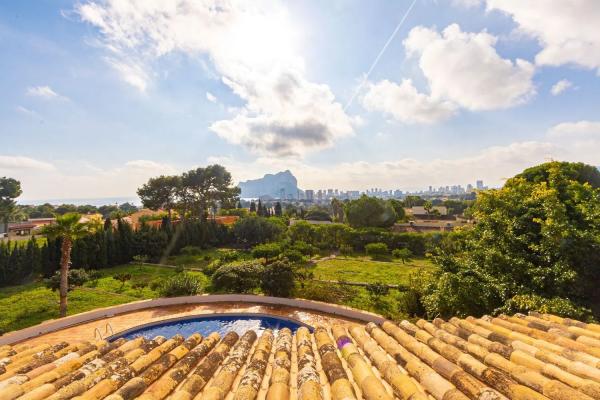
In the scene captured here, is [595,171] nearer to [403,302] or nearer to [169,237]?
[403,302]

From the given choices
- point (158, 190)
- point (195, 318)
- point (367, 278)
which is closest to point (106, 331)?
point (195, 318)

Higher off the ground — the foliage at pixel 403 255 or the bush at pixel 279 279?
the bush at pixel 279 279

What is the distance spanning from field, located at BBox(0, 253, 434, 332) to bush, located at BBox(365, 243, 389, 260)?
13.5ft

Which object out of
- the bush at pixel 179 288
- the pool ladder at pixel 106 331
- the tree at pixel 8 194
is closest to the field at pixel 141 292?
the bush at pixel 179 288

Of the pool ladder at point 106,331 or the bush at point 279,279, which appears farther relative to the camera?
the bush at point 279,279

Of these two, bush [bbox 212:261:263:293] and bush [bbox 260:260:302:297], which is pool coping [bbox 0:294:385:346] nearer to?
bush [bbox 260:260:302:297]

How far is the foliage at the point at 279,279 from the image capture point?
1812 cm

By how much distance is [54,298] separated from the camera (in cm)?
1834

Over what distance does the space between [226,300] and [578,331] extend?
16497mm

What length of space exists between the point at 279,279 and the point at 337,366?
47.4 ft

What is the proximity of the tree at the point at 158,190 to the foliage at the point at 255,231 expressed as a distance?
45.7 feet

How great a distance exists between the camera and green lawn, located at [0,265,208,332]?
51.0ft

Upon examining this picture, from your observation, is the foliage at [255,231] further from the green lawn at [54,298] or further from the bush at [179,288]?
the bush at [179,288]

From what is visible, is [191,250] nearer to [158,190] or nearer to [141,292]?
[141,292]
